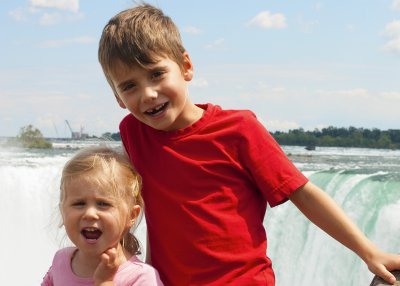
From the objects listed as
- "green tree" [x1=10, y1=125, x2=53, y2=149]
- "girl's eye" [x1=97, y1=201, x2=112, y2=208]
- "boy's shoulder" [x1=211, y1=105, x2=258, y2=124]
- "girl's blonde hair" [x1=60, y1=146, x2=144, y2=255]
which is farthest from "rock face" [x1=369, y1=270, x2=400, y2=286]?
"green tree" [x1=10, y1=125, x2=53, y2=149]

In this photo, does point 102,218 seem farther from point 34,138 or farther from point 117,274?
point 34,138

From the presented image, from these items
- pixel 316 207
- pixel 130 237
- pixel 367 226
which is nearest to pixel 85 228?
pixel 130 237

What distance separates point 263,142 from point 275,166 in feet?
0.27

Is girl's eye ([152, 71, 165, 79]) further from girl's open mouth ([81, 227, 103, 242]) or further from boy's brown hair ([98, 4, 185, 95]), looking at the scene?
girl's open mouth ([81, 227, 103, 242])

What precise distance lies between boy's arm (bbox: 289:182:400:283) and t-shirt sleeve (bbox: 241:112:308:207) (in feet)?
0.18

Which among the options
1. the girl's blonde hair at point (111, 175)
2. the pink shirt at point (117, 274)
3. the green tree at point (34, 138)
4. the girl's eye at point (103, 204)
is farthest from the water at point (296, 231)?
the green tree at point (34, 138)

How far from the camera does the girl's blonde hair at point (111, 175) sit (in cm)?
226

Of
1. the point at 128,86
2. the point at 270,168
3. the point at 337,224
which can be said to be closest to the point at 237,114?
the point at 270,168

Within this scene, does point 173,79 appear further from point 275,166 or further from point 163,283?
point 163,283

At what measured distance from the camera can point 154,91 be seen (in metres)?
2.20

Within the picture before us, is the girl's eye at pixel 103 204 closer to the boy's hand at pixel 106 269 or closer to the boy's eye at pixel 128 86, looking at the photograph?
the boy's hand at pixel 106 269

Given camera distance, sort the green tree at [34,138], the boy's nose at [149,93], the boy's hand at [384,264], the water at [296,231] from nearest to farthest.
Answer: the boy's nose at [149,93] < the boy's hand at [384,264] < the water at [296,231] < the green tree at [34,138]

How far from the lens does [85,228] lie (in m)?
2.23

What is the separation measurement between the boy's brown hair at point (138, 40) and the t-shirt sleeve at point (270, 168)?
0.33 meters
